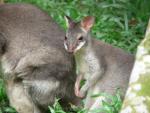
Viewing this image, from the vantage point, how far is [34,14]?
29.2 feet

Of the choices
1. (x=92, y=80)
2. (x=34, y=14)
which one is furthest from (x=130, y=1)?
(x=92, y=80)

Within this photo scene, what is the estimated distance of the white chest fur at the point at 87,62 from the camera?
8.02m

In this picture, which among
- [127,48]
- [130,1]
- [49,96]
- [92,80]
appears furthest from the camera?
[130,1]

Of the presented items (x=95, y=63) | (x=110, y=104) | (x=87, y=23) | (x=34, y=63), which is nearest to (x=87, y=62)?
(x=95, y=63)

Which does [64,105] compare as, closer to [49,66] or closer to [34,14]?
[49,66]

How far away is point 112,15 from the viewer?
11.6 meters

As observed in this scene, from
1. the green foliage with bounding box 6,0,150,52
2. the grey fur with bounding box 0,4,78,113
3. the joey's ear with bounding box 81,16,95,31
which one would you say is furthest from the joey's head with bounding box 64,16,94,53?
the green foliage with bounding box 6,0,150,52

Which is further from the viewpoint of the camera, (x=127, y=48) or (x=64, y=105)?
(x=127, y=48)

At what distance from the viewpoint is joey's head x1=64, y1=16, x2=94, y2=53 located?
26.1ft

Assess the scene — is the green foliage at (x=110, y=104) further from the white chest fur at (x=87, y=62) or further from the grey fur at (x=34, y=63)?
the grey fur at (x=34, y=63)

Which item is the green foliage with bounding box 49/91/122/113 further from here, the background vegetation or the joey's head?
the background vegetation

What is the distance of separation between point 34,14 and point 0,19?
445mm

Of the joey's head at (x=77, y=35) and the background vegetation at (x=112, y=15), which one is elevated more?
the joey's head at (x=77, y=35)

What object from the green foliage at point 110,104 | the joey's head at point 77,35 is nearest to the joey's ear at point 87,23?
the joey's head at point 77,35
